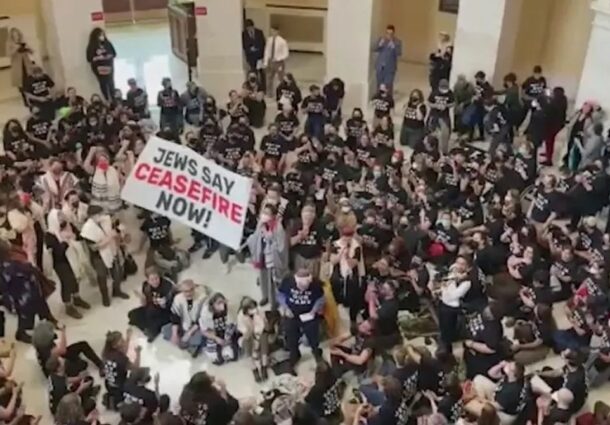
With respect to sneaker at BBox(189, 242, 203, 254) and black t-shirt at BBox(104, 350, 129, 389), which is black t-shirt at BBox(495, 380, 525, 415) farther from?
sneaker at BBox(189, 242, 203, 254)

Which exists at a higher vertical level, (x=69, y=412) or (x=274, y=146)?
(x=274, y=146)

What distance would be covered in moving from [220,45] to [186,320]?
7.16 m

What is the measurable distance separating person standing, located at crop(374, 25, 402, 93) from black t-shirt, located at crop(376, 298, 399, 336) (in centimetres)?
627

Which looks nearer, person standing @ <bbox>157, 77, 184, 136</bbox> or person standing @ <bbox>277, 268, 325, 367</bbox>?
person standing @ <bbox>277, 268, 325, 367</bbox>

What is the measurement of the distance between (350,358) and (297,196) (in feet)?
9.16

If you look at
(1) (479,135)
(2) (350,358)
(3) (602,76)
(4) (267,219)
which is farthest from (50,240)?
(3) (602,76)

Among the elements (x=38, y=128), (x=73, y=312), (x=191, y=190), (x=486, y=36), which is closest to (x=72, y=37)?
(x=38, y=128)

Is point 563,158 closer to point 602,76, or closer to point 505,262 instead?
point 602,76

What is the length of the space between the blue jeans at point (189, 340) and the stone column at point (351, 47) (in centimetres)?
686

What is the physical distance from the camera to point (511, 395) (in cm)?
754

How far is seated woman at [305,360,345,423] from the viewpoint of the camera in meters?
7.33

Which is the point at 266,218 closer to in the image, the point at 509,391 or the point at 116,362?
the point at 116,362

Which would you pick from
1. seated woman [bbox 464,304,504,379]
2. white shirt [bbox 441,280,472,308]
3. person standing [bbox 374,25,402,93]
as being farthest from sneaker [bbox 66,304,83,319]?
person standing [bbox 374,25,402,93]

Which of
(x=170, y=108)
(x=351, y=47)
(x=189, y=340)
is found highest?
(x=351, y=47)
